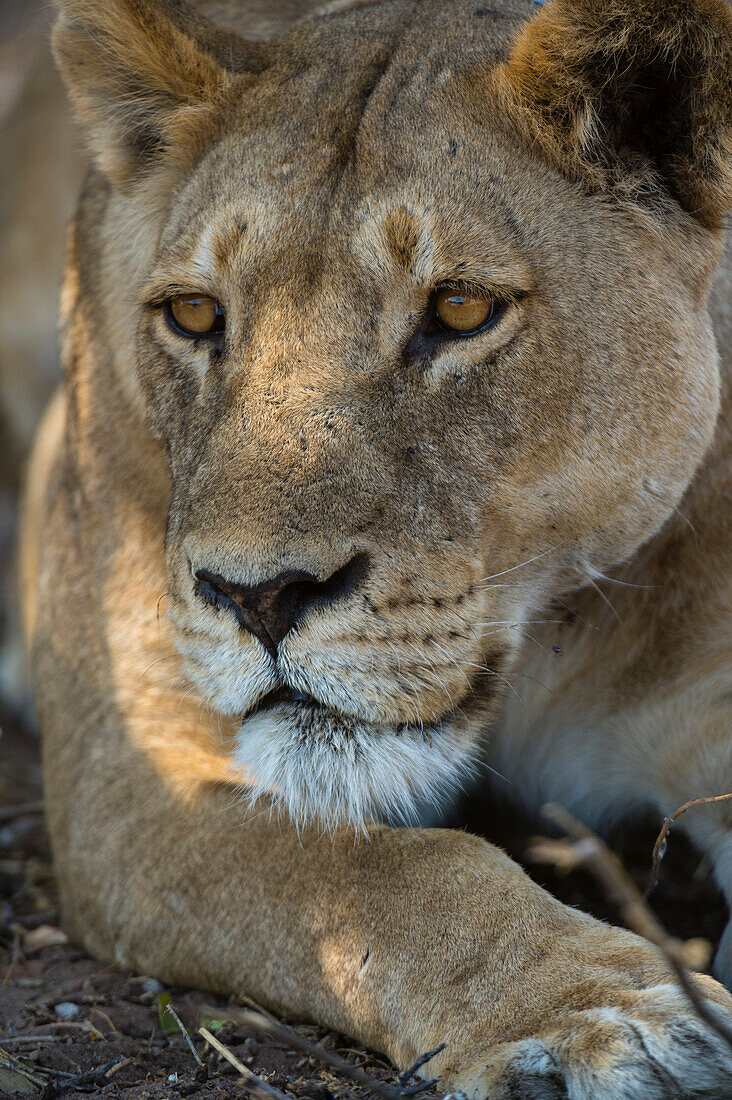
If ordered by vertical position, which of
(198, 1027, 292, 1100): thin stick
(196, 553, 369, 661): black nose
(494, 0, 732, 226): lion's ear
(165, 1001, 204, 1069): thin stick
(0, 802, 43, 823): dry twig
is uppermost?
(494, 0, 732, 226): lion's ear

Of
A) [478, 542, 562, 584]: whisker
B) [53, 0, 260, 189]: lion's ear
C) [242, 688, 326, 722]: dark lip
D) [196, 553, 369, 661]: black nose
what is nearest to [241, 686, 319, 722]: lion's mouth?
[242, 688, 326, 722]: dark lip

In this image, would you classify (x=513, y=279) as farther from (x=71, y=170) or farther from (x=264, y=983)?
(x=71, y=170)

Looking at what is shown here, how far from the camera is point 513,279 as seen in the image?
2605mm

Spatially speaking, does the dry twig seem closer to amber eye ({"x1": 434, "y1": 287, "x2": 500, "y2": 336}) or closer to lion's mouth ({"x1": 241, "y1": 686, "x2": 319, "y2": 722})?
lion's mouth ({"x1": 241, "y1": 686, "x2": 319, "y2": 722})

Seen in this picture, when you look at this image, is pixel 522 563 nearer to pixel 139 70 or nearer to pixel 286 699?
pixel 286 699

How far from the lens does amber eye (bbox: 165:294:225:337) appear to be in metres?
2.87

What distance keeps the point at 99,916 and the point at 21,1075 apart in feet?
2.42

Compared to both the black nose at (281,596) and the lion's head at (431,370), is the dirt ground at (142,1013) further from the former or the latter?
the black nose at (281,596)

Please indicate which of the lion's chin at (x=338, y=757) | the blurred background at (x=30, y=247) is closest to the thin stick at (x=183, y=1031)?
the lion's chin at (x=338, y=757)

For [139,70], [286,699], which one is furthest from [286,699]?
[139,70]

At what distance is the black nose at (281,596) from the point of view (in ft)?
7.66

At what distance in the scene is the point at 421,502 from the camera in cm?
252

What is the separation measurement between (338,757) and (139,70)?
1.69 m

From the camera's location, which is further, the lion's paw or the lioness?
the lioness
